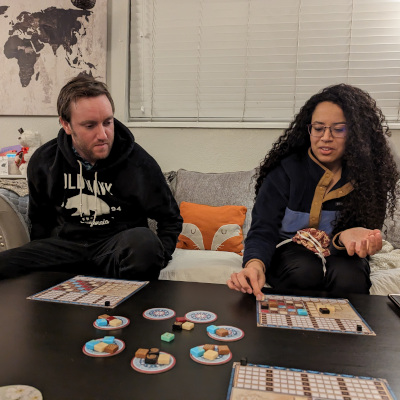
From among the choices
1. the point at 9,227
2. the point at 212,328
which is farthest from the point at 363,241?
the point at 9,227

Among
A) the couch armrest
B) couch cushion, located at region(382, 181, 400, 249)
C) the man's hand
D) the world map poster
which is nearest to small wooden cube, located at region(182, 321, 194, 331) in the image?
the man's hand

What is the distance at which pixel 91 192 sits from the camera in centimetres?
151

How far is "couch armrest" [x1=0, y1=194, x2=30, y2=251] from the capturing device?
1.57 m

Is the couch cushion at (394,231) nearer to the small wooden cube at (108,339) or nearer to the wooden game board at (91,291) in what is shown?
the wooden game board at (91,291)

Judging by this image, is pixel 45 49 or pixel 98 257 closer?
pixel 98 257

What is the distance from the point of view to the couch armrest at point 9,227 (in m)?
1.57

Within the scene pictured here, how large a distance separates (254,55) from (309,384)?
204 cm

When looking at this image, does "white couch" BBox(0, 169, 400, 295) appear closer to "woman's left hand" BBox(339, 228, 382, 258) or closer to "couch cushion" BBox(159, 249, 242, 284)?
"couch cushion" BBox(159, 249, 242, 284)

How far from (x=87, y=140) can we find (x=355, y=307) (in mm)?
1089

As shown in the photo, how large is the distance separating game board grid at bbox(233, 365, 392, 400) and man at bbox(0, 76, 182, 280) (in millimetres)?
814

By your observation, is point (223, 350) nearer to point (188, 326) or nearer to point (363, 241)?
point (188, 326)

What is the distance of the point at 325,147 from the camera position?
124 cm

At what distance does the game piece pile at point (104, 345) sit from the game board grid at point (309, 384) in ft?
0.69

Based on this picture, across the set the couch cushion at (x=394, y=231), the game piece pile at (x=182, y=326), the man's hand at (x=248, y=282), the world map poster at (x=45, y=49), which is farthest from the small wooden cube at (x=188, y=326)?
the world map poster at (x=45, y=49)
